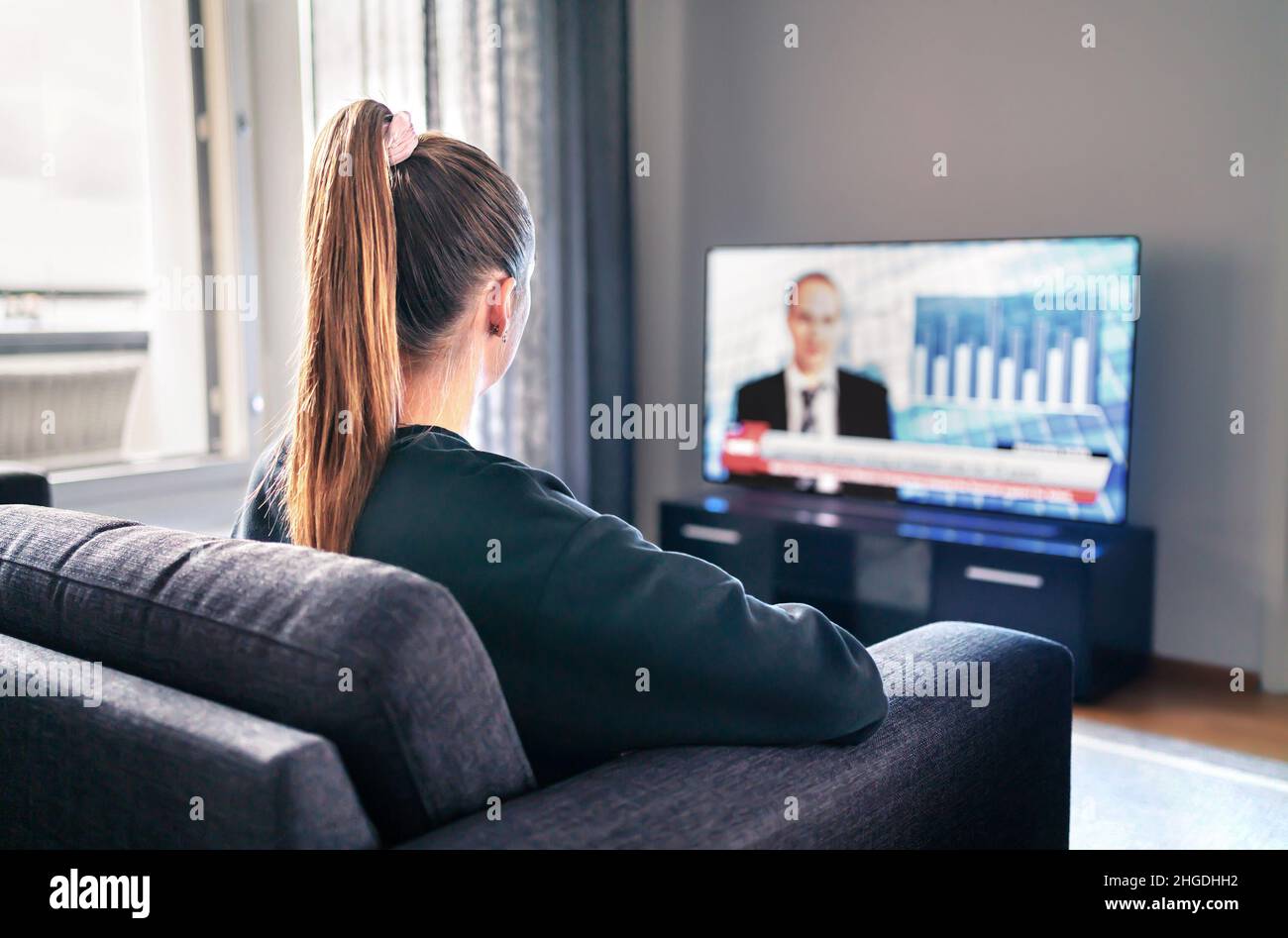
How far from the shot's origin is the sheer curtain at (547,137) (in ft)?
12.8

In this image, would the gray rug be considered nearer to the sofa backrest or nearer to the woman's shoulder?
the woman's shoulder

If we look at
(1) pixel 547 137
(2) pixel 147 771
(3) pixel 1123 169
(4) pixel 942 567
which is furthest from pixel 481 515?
(1) pixel 547 137

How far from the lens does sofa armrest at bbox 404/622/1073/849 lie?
94 cm

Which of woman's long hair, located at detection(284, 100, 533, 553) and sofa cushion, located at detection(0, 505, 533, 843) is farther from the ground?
woman's long hair, located at detection(284, 100, 533, 553)

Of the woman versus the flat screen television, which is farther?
the flat screen television

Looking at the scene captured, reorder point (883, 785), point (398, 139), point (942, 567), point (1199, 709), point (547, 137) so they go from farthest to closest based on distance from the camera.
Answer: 1. point (547, 137)
2. point (942, 567)
3. point (1199, 709)
4. point (398, 139)
5. point (883, 785)

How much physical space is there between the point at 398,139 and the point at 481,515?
0.45m

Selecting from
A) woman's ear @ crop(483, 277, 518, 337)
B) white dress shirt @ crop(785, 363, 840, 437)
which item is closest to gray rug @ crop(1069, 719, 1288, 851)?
white dress shirt @ crop(785, 363, 840, 437)

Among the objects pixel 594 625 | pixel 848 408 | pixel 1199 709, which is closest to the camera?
pixel 594 625

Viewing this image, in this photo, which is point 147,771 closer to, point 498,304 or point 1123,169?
point 498,304

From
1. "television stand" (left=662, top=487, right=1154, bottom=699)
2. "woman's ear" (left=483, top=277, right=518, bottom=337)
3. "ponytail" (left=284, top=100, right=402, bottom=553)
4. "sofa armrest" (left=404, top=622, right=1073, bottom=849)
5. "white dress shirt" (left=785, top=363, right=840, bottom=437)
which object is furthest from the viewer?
"white dress shirt" (left=785, top=363, right=840, bottom=437)

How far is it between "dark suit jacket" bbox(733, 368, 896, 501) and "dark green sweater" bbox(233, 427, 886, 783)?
2.65m

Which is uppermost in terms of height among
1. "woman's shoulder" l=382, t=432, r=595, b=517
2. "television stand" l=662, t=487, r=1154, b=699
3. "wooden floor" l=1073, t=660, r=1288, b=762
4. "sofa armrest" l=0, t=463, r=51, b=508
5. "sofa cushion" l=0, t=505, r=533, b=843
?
"woman's shoulder" l=382, t=432, r=595, b=517

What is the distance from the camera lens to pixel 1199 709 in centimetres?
320
